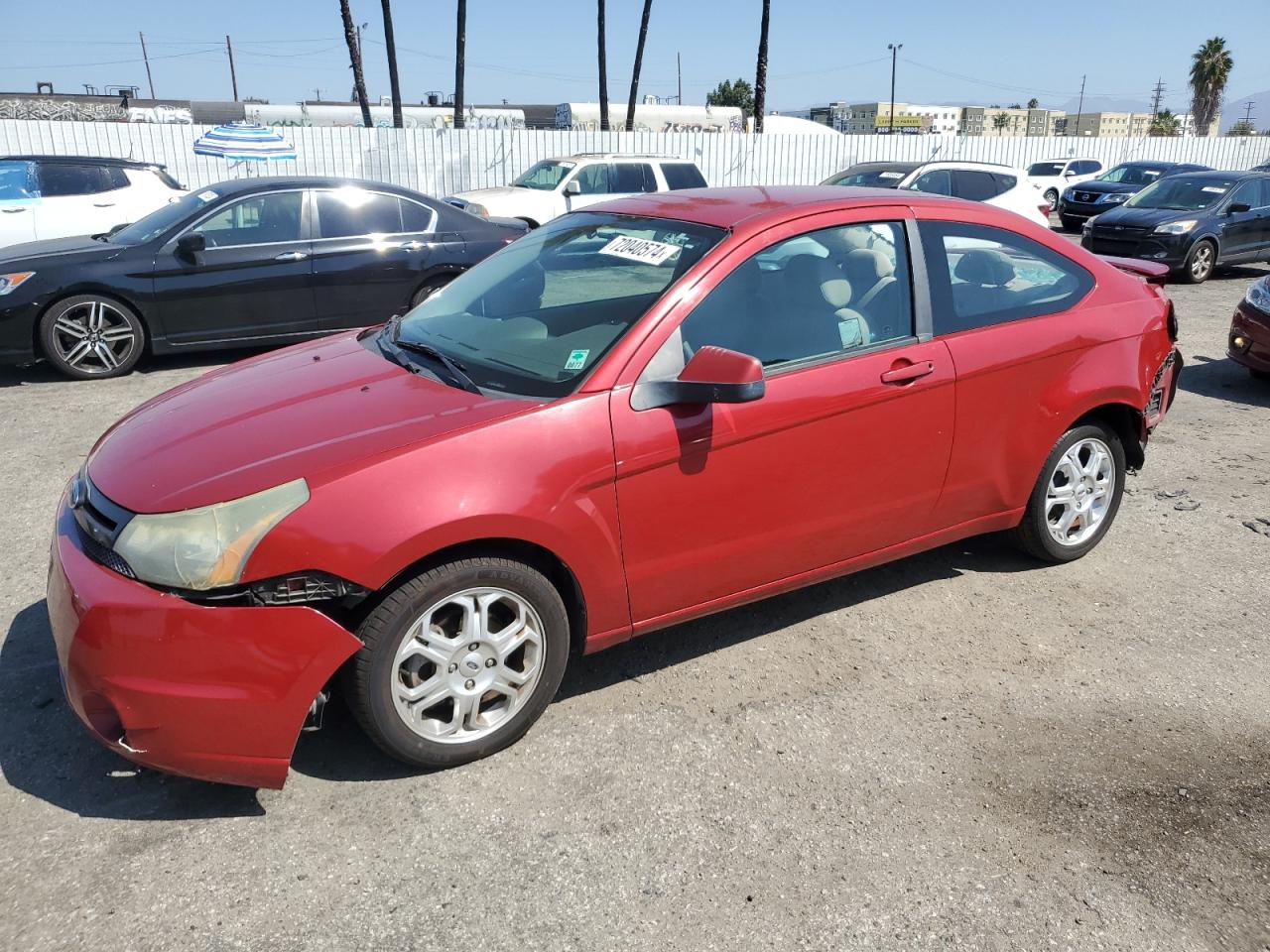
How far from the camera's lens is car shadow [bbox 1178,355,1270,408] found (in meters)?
7.81

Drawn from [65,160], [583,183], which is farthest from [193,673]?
[583,183]

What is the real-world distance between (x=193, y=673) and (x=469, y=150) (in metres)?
23.9

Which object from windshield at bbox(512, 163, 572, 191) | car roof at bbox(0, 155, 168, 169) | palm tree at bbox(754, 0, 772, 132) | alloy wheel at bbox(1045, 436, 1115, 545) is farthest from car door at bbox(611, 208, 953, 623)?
palm tree at bbox(754, 0, 772, 132)

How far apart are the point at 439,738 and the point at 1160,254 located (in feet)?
46.9

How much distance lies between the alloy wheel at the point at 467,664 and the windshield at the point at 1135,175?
23084 millimetres

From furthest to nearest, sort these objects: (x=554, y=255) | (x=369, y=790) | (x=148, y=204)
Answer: (x=148, y=204) → (x=554, y=255) → (x=369, y=790)

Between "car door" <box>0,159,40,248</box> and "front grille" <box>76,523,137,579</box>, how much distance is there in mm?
10238

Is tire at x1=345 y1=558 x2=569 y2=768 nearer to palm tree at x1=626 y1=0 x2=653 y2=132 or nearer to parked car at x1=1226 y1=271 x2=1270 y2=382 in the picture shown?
parked car at x1=1226 y1=271 x2=1270 y2=382

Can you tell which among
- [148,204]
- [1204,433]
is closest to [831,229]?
[1204,433]

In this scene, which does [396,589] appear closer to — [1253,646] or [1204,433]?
[1253,646]

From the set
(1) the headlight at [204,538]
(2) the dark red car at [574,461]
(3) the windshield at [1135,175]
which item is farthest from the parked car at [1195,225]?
(1) the headlight at [204,538]

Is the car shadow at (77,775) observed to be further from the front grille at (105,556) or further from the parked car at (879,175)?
the parked car at (879,175)

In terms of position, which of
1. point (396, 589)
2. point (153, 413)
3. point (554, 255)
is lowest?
point (396, 589)

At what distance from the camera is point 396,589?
9.05 ft
